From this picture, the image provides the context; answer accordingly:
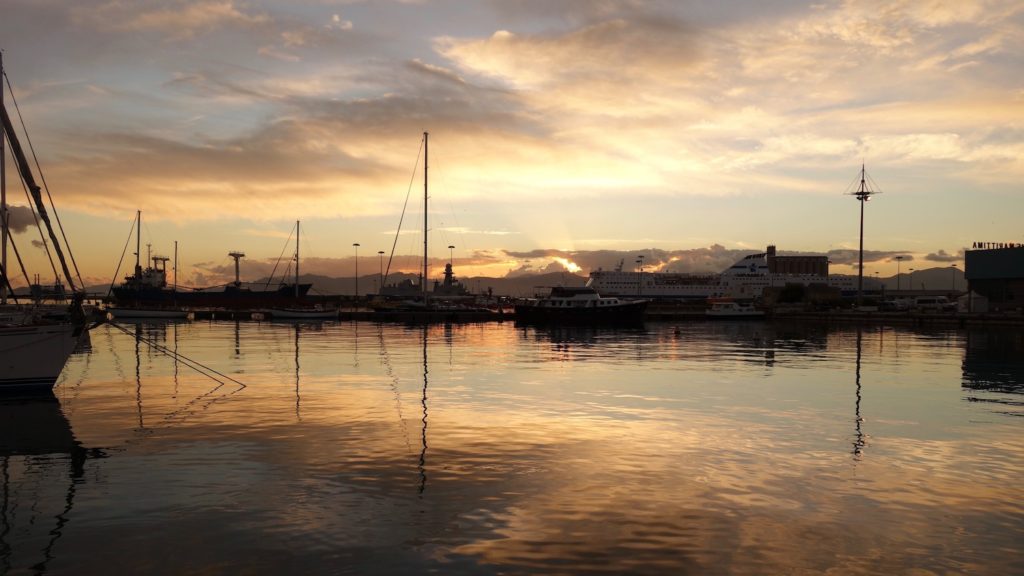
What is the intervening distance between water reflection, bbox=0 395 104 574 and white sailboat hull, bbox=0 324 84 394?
4.77 metres

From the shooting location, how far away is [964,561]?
10461mm

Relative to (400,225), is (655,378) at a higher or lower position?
lower

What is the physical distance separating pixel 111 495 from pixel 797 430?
17137 millimetres

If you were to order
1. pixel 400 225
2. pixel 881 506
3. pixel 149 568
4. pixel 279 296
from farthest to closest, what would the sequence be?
pixel 279 296 < pixel 400 225 < pixel 881 506 < pixel 149 568

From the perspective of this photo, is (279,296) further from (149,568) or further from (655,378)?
(149,568)

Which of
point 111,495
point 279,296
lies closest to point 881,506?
point 111,495

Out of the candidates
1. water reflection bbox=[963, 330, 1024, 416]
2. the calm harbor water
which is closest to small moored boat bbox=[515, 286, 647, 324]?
water reflection bbox=[963, 330, 1024, 416]

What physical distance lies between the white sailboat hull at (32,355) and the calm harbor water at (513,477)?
1335mm

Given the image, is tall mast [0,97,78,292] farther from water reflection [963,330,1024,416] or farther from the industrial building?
the industrial building

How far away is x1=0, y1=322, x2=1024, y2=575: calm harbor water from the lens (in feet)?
35.1

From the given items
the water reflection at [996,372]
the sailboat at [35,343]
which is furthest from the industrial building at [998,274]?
the sailboat at [35,343]

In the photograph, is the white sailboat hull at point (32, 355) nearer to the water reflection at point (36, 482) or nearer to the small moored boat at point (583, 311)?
the water reflection at point (36, 482)

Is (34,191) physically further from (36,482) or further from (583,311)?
(583,311)

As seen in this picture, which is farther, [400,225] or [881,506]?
[400,225]
